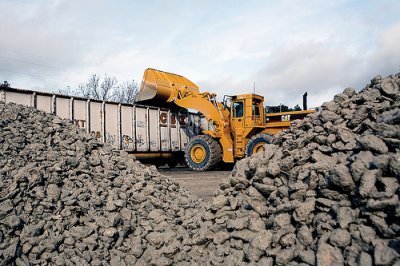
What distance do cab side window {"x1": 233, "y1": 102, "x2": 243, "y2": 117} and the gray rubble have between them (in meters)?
7.67

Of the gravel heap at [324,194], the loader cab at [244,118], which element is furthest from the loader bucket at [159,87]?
the gravel heap at [324,194]

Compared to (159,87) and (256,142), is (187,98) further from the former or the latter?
(256,142)

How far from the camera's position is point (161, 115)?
1609 centimetres

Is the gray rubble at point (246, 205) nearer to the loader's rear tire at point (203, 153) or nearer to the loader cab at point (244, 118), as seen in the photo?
the loader cab at point (244, 118)

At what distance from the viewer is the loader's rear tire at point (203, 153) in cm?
1425

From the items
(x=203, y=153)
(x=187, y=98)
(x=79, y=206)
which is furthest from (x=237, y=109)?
(x=79, y=206)

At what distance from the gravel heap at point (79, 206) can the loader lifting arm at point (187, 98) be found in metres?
7.01

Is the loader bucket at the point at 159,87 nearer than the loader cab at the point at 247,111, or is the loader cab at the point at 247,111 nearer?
the loader cab at the point at 247,111

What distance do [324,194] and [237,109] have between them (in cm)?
1036

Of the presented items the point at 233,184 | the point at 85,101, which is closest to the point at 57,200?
the point at 233,184

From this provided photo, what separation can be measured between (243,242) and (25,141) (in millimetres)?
4840

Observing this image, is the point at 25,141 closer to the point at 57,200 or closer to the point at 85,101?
the point at 57,200

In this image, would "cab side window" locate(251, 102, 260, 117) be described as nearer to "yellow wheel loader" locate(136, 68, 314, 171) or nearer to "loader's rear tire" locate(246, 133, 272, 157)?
"yellow wheel loader" locate(136, 68, 314, 171)

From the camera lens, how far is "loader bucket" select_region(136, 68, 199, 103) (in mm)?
15422
